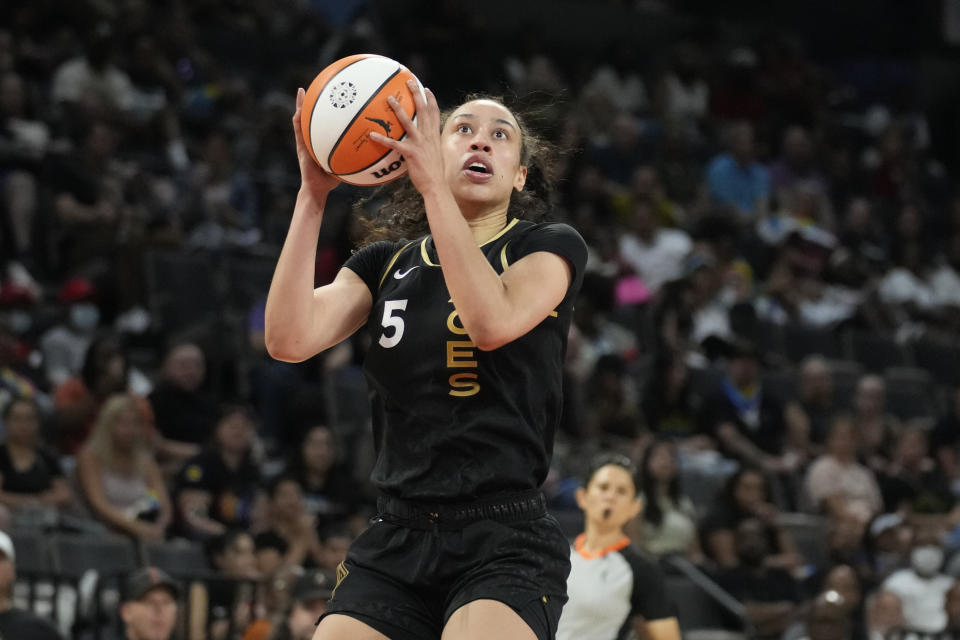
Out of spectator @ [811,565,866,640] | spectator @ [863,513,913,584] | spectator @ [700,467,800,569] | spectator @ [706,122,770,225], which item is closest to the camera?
spectator @ [811,565,866,640]

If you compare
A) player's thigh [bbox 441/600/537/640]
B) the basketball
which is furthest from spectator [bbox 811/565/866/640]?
the basketball

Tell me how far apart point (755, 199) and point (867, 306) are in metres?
1.66

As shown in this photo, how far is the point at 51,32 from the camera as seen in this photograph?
11750 mm

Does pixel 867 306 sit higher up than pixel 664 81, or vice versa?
pixel 664 81

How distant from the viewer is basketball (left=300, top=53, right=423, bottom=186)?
312 centimetres

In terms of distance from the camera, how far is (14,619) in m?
6.18

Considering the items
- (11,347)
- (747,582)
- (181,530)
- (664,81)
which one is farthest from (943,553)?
(664,81)

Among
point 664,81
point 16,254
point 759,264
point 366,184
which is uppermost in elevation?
point 664,81

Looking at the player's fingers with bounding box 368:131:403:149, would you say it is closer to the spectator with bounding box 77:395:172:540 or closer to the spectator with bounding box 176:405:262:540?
the spectator with bounding box 77:395:172:540

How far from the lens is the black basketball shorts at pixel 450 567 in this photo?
2.99m

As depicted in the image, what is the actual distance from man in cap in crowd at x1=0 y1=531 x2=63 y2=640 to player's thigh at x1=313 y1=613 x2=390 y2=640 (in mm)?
3602

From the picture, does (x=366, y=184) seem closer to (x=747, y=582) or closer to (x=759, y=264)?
(x=747, y=582)

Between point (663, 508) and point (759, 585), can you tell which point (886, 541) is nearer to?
point (759, 585)

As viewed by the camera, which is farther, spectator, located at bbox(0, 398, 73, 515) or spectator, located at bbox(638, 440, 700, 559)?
spectator, located at bbox(638, 440, 700, 559)
